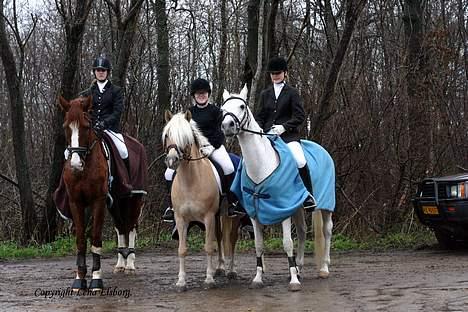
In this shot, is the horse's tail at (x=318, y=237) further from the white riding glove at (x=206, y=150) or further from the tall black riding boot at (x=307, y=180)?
the white riding glove at (x=206, y=150)

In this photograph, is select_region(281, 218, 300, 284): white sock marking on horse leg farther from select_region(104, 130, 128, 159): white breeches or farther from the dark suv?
the dark suv

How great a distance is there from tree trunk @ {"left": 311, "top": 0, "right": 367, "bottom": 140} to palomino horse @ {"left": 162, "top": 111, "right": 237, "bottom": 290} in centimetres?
684

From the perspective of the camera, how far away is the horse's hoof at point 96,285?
8966 mm

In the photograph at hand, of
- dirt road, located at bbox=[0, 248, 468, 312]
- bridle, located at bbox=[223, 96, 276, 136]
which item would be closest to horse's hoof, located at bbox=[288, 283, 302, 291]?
dirt road, located at bbox=[0, 248, 468, 312]

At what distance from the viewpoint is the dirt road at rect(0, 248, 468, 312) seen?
24.9 feet

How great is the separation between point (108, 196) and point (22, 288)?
1.56 meters

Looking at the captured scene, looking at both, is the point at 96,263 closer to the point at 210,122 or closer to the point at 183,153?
the point at 183,153

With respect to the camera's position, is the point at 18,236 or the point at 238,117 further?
the point at 18,236

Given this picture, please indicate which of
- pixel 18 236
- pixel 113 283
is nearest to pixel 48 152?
pixel 18 236

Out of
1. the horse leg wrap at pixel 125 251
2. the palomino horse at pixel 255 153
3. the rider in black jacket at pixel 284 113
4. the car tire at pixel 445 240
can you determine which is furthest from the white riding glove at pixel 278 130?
the car tire at pixel 445 240

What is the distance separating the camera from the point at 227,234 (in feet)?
33.2

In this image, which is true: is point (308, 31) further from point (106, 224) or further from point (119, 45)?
point (106, 224)

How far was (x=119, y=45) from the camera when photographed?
53.3ft

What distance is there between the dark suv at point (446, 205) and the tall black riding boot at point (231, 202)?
162 inches
